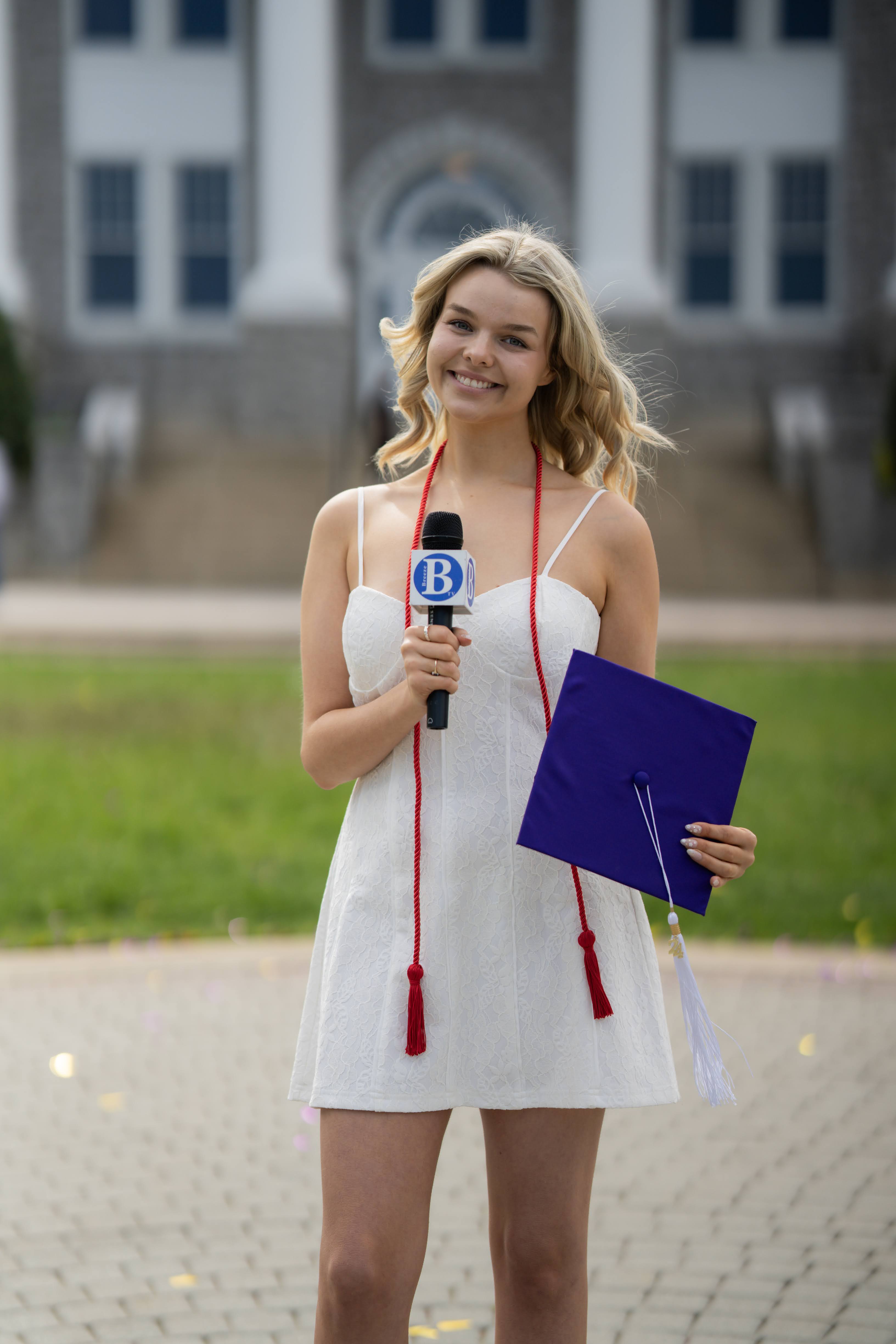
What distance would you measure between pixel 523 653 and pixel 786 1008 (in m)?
3.74

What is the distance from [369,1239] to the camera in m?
2.54

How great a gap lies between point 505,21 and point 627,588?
2751cm

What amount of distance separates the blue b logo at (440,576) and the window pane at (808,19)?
28.4 m

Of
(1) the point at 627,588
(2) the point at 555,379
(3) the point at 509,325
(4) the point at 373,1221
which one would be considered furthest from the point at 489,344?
(4) the point at 373,1221

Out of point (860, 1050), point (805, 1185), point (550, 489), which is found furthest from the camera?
point (860, 1050)

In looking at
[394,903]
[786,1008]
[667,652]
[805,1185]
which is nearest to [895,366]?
[667,652]

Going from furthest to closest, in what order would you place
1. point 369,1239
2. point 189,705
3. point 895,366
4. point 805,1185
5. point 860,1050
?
point 895,366, point 189,705, point 860,1050, point 805,1185, point 369,1239

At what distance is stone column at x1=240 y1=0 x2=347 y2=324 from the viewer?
83.7ft

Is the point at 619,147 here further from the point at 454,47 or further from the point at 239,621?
the point at 239,621

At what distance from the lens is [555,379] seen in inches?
117

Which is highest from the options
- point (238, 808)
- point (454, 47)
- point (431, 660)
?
point (454, 47)

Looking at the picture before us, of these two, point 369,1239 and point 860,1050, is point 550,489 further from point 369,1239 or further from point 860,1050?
point 860,1050

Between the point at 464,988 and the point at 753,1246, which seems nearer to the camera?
the point at 464,988

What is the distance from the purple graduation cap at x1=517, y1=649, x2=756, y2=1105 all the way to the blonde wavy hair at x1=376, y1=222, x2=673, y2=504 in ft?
1.66
